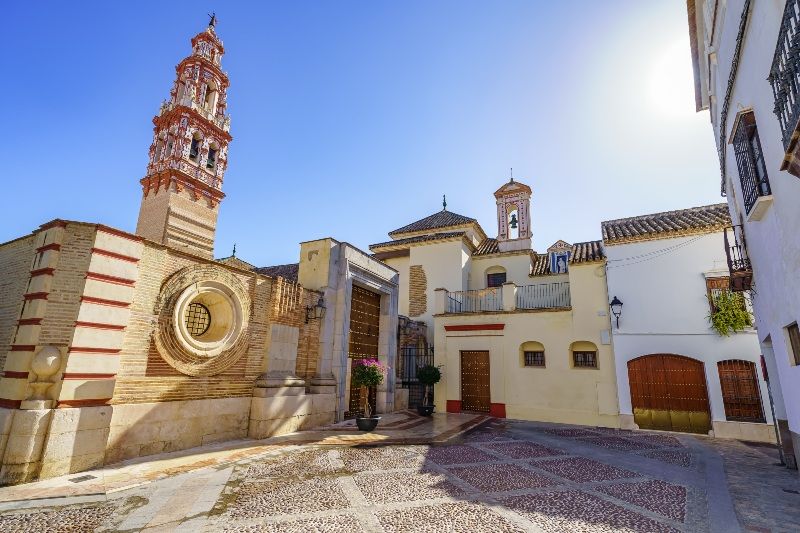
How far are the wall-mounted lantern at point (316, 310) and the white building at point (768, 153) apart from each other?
31.9ft

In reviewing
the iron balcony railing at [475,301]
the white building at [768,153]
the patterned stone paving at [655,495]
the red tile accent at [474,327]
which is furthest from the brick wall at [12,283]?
the iron balcony railing at [475,301]

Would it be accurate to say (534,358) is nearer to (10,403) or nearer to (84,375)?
(84,375)

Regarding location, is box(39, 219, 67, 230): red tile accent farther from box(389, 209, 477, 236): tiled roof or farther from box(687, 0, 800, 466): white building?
box(389, 209, 477, 236): tiled roof

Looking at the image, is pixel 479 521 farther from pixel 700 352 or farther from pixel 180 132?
pixel 180 132

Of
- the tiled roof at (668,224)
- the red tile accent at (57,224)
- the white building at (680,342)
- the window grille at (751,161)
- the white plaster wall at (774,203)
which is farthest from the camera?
the tiled roof at (668,224)

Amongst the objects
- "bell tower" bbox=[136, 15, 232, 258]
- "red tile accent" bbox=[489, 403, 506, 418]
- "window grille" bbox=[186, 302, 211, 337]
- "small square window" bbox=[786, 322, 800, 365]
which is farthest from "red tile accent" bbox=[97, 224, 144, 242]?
"bell tower" bbox=[136, 15, 232, 258]

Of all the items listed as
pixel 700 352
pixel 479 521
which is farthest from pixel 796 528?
pixel 700 352

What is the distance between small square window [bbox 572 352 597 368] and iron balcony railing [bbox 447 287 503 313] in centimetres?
349

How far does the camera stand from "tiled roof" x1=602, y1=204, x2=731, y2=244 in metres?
12.8

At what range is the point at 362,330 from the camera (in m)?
13.2

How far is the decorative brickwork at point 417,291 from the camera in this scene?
19703 mm

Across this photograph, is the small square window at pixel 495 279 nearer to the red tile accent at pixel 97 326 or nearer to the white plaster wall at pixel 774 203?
the white plaster wall at pixel 774 203

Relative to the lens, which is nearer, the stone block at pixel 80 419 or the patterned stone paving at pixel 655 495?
the patterned stone paving at pixel 655 495

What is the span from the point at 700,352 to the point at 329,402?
12414 millimetres
